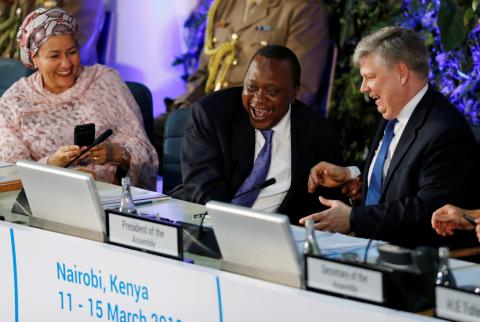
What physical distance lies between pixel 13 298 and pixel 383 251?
1192 mm

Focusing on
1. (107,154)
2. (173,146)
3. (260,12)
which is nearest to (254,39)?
(260,12)

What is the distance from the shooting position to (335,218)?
351 cm

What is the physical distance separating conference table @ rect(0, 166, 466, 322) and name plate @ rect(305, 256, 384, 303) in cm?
2

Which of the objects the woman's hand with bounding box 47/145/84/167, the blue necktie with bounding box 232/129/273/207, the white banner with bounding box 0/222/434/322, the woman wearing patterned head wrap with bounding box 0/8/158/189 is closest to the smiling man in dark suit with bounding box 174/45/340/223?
the blue necktie with bounding box 232/129/273/207

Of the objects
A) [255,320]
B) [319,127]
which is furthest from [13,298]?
[319,127]

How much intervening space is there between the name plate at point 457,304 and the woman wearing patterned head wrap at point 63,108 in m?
2.38

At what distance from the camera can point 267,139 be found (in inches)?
156

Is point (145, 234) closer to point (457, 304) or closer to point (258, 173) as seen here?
point (457, 304)

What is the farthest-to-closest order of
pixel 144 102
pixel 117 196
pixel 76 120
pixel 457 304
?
pixel 144 102
pixel 76 120
pixel 117 196
pixel 457 304

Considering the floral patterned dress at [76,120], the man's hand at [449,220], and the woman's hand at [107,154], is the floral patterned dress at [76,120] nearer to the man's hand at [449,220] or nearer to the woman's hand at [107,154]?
the woman's hand at [107,154]

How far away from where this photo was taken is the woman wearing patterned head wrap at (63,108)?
4.54 m

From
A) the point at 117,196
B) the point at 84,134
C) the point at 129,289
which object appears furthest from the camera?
the point at 84,134

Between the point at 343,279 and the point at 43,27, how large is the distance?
2.53 m

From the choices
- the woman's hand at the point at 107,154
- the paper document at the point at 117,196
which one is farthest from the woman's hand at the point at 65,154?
the paper document at the point at 117,196
